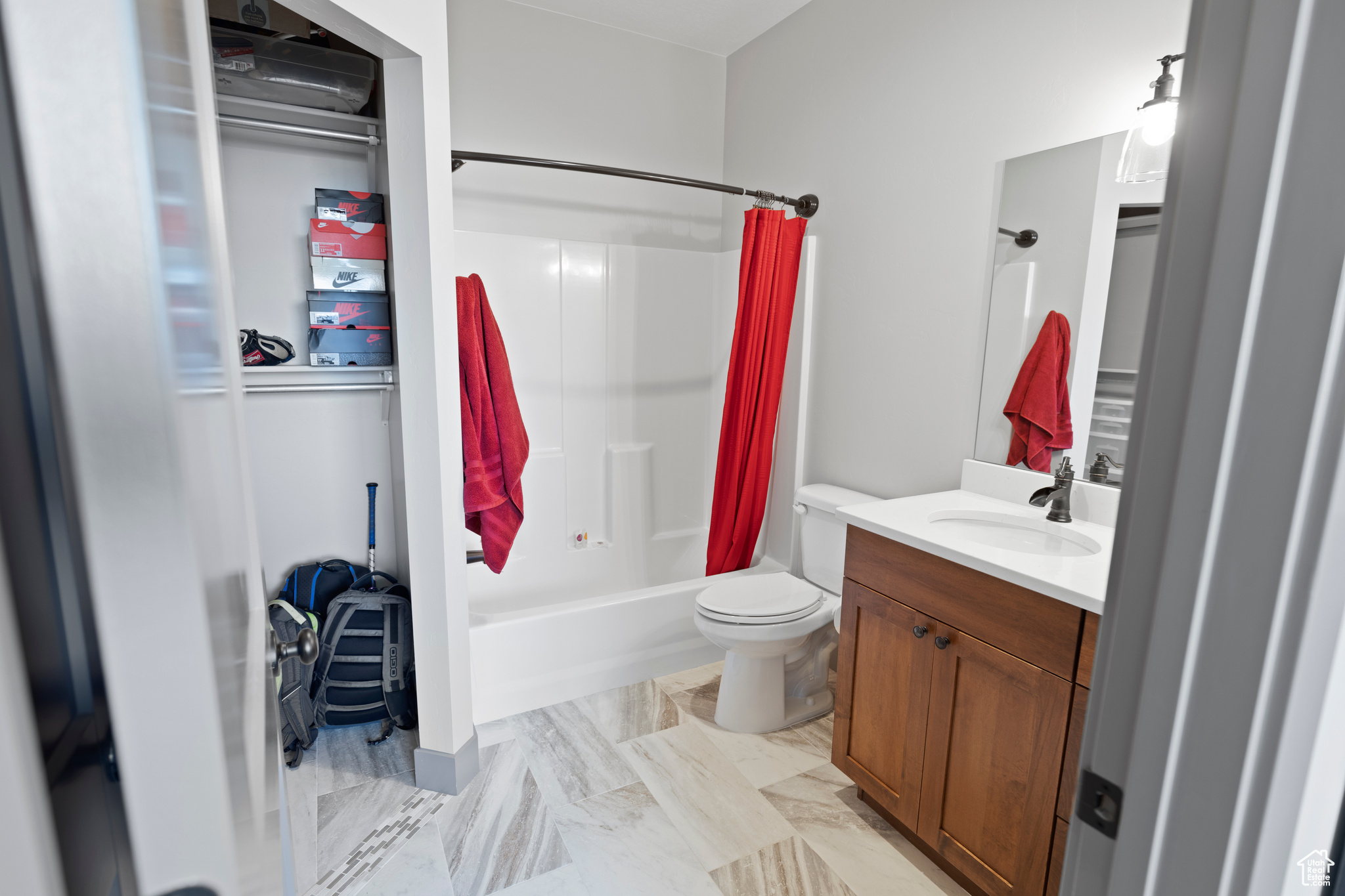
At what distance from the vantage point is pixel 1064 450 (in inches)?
69.6

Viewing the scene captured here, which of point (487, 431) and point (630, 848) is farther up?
point (487, 431)

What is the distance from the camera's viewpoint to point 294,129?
72.8 inches

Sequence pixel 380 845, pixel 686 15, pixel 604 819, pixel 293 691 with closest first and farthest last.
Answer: pixel 380 845 → pixel 604 819 → pixel 293 691 → pixel 686 15

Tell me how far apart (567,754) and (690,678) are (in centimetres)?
62

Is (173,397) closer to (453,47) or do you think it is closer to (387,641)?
(387,641)

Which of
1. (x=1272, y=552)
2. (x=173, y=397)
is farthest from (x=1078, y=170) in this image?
(x=173, y=397)

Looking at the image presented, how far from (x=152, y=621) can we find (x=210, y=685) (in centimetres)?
5

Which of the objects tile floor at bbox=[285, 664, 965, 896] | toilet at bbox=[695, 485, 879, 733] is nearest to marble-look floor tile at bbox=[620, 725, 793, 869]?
tile floor at bbox=[285, 664, 965, 896]

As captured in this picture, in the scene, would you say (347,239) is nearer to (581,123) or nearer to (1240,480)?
(581,123)

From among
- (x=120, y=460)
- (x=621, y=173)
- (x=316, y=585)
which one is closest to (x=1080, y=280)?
(x=621, y=173)

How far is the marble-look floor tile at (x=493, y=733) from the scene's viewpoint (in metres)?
2.10

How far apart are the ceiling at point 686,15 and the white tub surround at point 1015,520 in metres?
2.02

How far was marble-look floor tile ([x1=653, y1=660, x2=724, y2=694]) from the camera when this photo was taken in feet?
8.02

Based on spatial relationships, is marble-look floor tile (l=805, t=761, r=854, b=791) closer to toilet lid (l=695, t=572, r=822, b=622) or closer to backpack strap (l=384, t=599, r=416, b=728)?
toilet lid (l=695, t=572, r=822, b=622)
